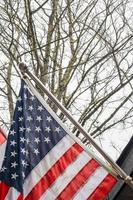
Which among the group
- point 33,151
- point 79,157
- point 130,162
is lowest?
point 130,162

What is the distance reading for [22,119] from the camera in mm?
5211

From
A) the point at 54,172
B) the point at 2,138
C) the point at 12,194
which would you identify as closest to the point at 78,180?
the point at 54,172

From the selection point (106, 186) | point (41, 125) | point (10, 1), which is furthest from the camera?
point (10, 1)

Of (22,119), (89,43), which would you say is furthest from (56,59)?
(22,119)

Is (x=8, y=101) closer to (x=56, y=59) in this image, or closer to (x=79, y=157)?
(x=56, y=59)

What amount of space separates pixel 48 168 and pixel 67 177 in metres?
0.24

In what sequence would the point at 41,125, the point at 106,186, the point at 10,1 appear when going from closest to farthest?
the point at 106,186, the point at 41,125, the point at 10,1

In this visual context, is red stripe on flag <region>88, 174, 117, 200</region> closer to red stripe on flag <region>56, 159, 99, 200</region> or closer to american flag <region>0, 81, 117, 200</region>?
american flag <region>0, 81, 117, 200</region>

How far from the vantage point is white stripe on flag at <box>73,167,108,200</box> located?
479 centimetres

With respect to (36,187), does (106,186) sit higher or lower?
lower

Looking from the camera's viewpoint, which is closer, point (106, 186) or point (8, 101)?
point (106, 186)

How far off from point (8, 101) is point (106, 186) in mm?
9100

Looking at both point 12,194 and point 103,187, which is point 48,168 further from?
point 103,187

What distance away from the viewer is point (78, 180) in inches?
191
